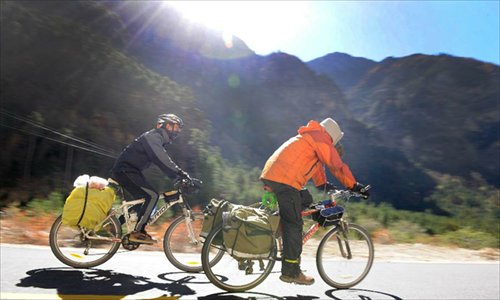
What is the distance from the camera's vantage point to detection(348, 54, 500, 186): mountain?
225ft

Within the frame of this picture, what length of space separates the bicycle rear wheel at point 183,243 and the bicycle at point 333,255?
1.31 ft

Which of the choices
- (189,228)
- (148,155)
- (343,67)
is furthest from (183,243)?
(343,67)

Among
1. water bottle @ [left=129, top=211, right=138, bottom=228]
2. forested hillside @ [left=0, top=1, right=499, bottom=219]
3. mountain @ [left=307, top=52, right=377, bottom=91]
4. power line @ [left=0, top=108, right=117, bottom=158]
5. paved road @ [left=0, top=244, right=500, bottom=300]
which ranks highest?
mountain @ [left=307, top=52, right=377, bottom=91]

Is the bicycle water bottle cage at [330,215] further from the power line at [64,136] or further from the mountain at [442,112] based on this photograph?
the mountain at [442,112]

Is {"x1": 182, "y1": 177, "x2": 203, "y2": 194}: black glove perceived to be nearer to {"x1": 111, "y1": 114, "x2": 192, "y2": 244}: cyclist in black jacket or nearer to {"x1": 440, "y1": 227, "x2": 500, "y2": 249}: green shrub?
{"x1": 111, "y1": 114, "x2": 192, "y2": 244}: cyclist in black jacket

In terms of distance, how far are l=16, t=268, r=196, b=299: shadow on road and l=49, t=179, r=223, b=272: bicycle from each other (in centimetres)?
31

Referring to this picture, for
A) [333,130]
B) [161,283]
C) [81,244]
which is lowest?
[161,283]

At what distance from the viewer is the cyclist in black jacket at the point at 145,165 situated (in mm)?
5484

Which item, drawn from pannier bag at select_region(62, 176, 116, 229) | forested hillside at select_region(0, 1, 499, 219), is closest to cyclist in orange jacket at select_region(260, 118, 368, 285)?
pannier bag at select_region(62, 176, 116, 229)

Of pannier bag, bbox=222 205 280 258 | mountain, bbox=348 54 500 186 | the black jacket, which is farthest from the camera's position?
mountain, bbox=348 54 500 186

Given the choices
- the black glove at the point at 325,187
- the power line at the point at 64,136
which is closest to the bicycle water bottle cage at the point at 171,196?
the black glove at the point at 325,187

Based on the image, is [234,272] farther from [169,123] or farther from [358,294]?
[169,123]

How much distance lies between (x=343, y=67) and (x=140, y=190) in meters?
122

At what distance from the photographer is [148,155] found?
18.3ft
